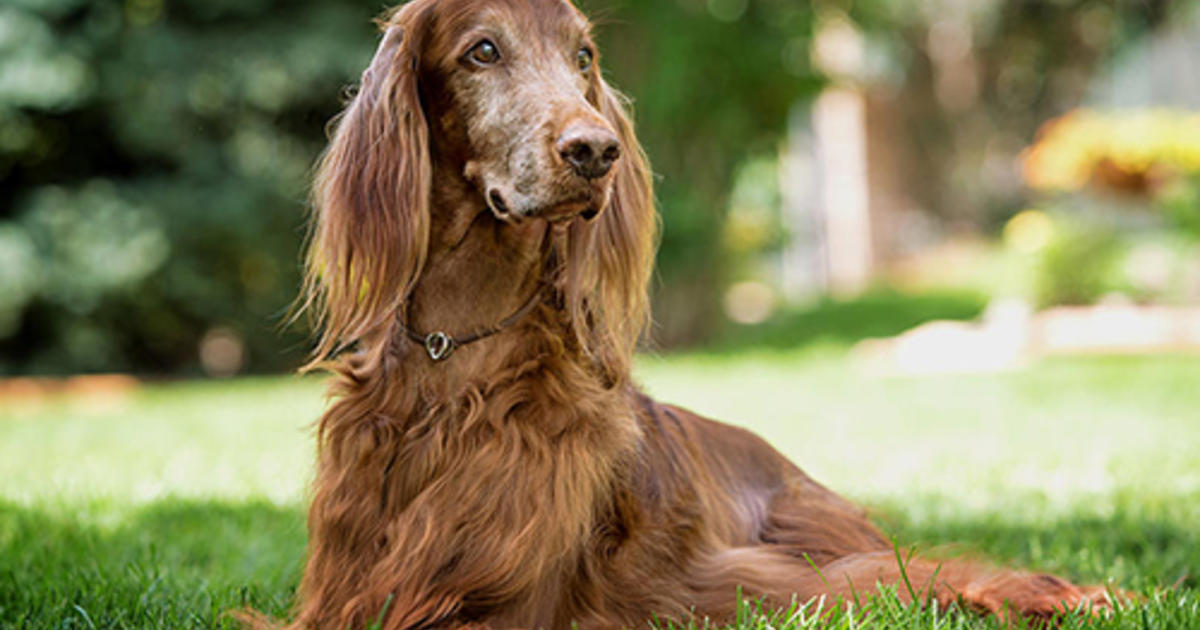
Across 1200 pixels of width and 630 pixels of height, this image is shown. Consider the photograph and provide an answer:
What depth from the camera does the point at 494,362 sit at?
8.59 ft

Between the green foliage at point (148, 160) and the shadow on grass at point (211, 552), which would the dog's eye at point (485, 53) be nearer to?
the shadow on grass at point (211, 552)

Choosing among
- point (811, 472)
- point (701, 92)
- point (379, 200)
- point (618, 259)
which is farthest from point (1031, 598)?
point (701, 92)

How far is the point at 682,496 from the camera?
2.95m

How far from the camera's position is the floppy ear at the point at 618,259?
9.00 ft

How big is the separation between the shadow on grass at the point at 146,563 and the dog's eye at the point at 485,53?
4.94ft

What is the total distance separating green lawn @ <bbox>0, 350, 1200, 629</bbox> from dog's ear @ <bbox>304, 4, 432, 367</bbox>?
0.59m

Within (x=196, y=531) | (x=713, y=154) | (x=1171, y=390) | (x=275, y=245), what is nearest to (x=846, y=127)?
(x=713, y=154)

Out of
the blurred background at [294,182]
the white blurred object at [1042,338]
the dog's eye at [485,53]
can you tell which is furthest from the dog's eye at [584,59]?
the white blurred object at [1042,338]

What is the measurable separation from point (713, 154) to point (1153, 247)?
4.77 metres

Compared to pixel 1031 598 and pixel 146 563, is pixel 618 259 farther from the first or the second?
pixel 146 563

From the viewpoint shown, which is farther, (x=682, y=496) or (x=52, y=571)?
(x=52, y=571)

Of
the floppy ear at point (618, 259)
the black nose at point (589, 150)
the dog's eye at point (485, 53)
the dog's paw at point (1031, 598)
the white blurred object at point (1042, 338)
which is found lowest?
the white blurred object at point (1042, 338)

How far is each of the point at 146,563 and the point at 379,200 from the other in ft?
5.75

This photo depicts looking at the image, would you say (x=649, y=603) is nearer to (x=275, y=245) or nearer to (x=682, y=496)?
(x=682, y=496)
